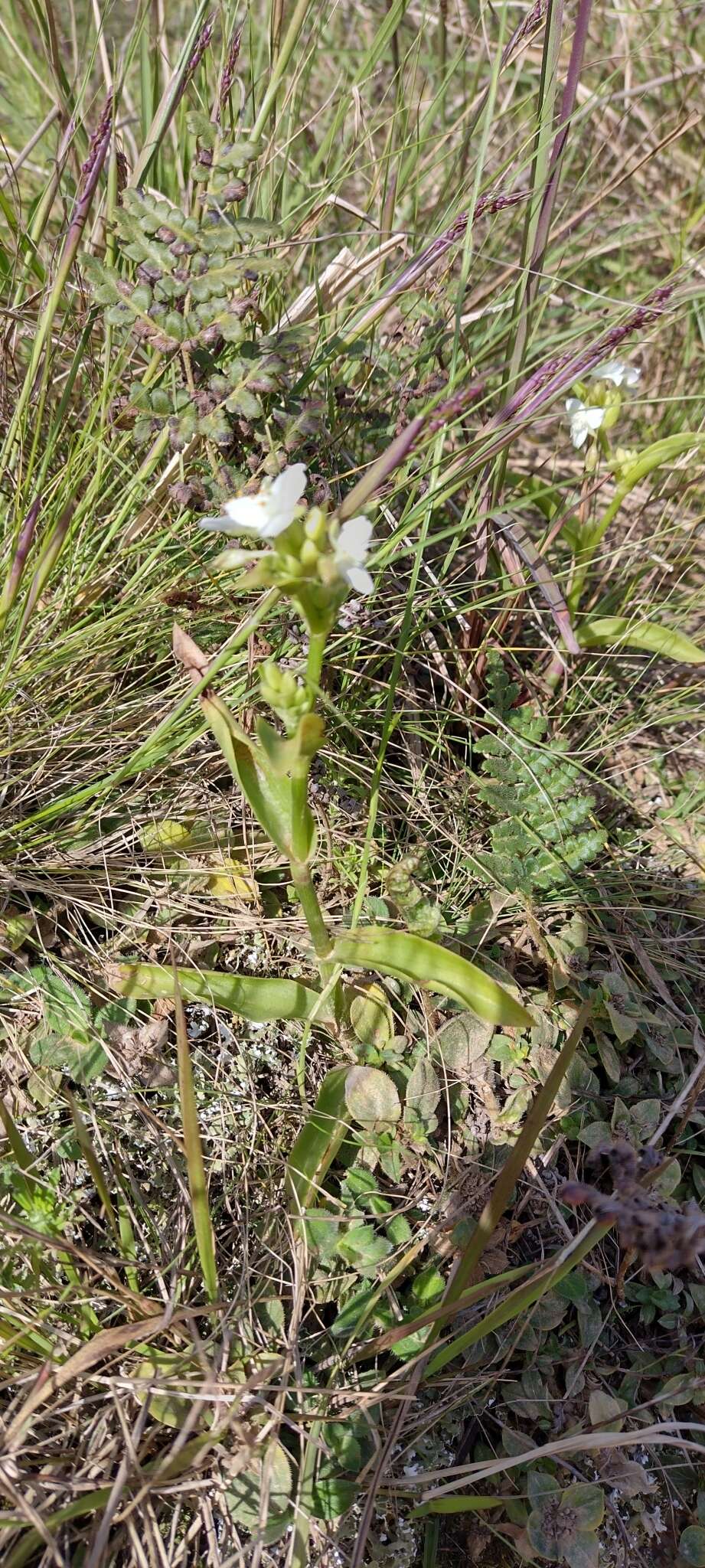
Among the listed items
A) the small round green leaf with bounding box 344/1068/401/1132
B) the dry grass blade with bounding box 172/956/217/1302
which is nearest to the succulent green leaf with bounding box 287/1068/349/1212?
the small round green leaf with bounding box 344/1068/401/1132

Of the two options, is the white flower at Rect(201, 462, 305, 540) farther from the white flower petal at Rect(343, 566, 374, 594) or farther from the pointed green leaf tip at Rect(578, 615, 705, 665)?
the pointed green leaf tip at Rect(578, 615, 705, 665)

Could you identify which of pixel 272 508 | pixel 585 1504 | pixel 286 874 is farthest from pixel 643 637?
pixel 585 1504

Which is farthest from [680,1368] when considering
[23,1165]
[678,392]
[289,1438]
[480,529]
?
[678,392]

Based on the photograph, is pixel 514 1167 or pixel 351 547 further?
pixel 514 1167

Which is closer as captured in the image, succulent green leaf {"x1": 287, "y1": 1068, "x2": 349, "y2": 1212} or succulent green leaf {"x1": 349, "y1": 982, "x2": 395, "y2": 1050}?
succulent green leaf {"x1": 287, "y1": 1068, "x2": 349, "y2": 1212}

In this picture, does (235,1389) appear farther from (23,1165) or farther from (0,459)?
(0,459)

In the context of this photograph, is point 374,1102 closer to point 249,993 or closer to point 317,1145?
point 317,1145

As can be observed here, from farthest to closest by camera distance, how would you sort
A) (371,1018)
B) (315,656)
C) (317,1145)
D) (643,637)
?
(643,637)
(371,1018)
(317,1145)
(315,656)
